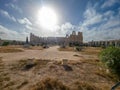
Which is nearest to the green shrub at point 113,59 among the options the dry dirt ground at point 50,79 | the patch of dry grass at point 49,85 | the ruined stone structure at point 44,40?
the dry dirt ground at point 50,79

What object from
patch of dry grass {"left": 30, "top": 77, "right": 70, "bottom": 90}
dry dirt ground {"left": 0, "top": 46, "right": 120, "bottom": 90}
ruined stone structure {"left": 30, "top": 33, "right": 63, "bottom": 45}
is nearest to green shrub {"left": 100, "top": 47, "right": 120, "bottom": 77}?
dry dirt ground {"left": 0, "top": 46, "right": 120, "bottom": 90}

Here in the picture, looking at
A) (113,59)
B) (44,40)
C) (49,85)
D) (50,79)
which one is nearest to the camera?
(49,85)

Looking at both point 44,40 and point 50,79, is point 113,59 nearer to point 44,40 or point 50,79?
point 50,79

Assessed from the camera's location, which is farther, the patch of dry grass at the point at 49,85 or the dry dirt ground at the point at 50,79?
the dry dirt ground at the point at 50,79

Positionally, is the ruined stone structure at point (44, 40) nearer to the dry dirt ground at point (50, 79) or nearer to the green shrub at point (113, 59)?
the dry dirt ground at point (50, 79)

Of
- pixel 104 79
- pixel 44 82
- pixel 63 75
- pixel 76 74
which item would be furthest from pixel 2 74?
pixel 104 79

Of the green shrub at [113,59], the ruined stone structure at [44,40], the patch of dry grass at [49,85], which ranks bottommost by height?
the patch of dry grass at [49,85]

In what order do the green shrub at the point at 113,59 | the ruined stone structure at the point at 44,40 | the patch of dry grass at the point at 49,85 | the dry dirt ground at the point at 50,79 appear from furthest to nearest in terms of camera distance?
the ruined stone structure at the point at 44,40
the green shrub at the point at 113,59
the dry dirt ground at the point at 50,79
the patch of dry grass at the point at 49,85

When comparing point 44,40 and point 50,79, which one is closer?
point 50,79

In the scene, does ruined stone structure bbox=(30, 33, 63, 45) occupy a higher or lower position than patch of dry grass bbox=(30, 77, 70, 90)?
higher

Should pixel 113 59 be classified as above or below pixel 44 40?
below

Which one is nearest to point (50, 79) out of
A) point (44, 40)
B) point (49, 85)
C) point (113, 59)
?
point (49, 85)

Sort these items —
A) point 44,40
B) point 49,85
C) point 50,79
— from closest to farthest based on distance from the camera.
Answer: point 49,85, point 50,79, point 44,40

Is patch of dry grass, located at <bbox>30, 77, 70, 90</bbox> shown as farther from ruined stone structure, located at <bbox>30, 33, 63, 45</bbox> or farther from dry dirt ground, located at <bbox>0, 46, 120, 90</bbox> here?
ruined stone structure, located at <bbox>30, 33, 63, 45</bbox>
